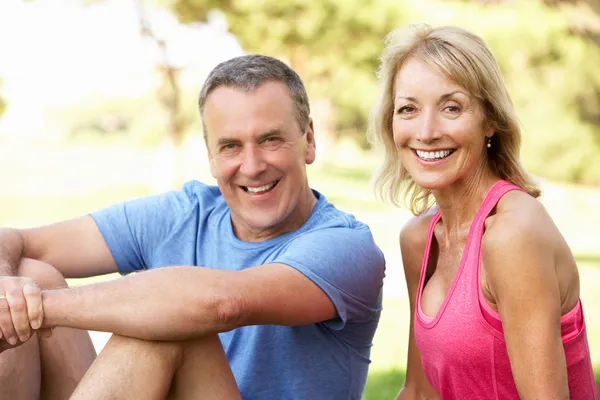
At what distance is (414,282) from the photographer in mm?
3104

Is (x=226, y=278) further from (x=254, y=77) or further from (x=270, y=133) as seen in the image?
(x=254, y=77)

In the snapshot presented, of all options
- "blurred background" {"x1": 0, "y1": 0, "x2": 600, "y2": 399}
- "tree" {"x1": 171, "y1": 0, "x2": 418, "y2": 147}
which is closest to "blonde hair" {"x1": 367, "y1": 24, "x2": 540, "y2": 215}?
"blurred background" {"x1": 0, "y1": 0, "x2": 600, "y2": 399}

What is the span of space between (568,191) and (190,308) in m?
16.6

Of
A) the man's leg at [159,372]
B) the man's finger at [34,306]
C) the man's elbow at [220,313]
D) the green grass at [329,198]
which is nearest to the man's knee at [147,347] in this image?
the man's leg at [159,372]

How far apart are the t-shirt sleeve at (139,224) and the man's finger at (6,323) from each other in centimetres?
85

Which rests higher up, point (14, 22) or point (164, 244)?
point (14, 22)

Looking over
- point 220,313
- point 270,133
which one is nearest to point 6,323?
point 220,313

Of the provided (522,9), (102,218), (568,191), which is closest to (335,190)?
(568,191)

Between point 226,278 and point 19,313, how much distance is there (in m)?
0.63

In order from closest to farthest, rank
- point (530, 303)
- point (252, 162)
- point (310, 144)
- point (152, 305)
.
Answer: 1. point (530, 303)
2. point (152, 305)
3. point (252, 162)
4. point (310, 144)

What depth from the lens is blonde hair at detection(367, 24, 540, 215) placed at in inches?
106

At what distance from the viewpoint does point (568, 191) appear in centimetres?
1795

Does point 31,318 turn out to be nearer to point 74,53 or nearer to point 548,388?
point 548,388

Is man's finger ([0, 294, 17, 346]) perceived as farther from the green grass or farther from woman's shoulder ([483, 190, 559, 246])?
the green grass
